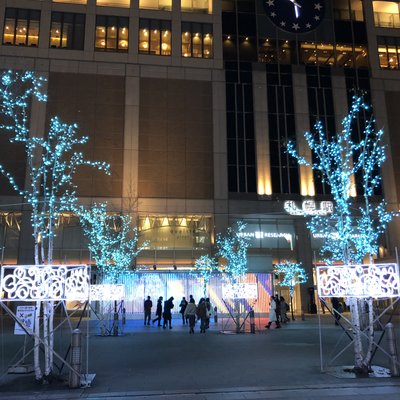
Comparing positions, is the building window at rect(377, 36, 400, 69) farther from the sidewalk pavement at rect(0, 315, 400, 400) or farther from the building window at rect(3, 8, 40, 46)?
the sidewalk pavement at rect(0, 315, 400, 400)

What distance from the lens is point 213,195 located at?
3753 cm

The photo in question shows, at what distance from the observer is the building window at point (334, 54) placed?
41.5 meters

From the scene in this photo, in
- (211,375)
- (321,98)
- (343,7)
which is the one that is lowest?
Result: (211,375)

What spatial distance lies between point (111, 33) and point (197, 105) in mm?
9971

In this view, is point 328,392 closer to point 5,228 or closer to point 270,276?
point 270,276

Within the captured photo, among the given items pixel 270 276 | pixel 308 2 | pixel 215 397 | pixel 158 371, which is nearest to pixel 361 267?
pixel 215 397

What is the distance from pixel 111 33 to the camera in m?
39.3

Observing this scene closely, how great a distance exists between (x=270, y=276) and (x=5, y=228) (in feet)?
69.9

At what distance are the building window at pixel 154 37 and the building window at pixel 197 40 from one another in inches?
57.9

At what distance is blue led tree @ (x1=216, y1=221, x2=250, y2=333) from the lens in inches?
830

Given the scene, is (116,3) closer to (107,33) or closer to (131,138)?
(107,33)

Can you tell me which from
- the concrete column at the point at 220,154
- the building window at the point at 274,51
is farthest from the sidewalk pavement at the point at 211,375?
the building window at the point at 274,51

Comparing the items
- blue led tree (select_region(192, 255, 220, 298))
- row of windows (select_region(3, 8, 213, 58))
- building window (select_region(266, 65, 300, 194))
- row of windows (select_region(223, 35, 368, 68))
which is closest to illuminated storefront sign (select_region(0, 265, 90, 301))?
blue led tree (select_region(192, 255, 220, 298))

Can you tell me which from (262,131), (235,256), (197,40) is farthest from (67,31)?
(235,256)
